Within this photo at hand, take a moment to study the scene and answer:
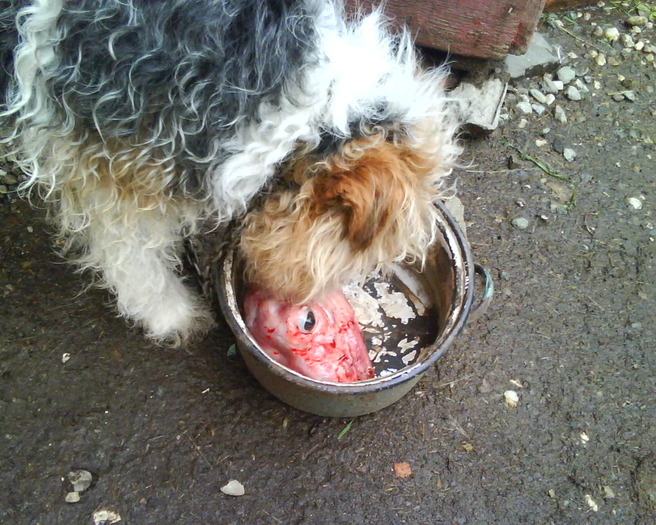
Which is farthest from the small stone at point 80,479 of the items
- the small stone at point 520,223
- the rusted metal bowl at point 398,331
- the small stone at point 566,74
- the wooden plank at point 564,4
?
the wooden plank at point 564,4

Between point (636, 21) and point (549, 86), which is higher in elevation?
point (636, 21)

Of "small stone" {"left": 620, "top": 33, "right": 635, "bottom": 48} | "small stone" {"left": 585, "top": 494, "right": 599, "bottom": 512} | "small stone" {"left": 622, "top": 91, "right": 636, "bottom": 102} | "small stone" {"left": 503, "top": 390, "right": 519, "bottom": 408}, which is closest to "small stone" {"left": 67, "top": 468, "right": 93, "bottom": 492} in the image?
"small stone" {"left": 503, "top": 390, "right": 519, "bottom": 408}

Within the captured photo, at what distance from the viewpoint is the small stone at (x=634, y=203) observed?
3109 millimetres

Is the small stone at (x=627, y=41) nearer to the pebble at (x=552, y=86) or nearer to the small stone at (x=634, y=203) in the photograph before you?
the pebble at (x=552, y=86)

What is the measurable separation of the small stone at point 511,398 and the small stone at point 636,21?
8.60 ft

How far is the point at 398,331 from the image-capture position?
2576 millimetres

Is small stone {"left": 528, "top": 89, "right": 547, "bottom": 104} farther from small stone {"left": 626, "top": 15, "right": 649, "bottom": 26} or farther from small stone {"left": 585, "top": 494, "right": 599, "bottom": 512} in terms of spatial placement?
small stone {"left": 585, "top": 494, "right": 599, "bottom": 512}

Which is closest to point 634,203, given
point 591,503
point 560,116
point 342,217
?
point 560,116

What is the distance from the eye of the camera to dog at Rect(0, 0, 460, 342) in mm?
1453

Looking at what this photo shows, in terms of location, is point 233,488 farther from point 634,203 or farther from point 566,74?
point 566,74

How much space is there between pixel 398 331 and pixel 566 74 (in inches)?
76.6

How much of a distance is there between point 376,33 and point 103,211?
879 millimetres

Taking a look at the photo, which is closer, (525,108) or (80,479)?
(80,479)

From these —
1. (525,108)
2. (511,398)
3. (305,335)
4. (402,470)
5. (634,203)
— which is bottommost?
(402,470)
